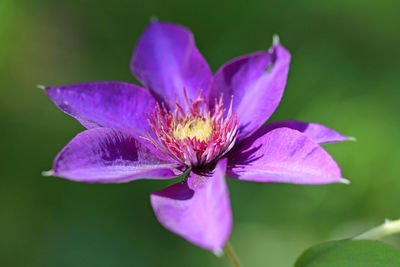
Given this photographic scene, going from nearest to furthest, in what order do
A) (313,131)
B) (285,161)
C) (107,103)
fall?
(285,161), (313,131), (107,103)

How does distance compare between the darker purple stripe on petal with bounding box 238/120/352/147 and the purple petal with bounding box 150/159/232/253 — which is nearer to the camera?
the purple petal with bounding box 150/159/232/253

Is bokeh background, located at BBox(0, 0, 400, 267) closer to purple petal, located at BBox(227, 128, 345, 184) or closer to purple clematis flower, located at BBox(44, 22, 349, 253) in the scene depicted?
purple clematis flower, located at BBox(44, 22, 349, 253)

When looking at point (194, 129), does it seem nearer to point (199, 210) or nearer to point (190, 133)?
point (190, 133)

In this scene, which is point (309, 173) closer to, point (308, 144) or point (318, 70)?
point (308, 144)

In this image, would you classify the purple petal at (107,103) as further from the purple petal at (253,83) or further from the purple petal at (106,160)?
the purple petal at (253,83)

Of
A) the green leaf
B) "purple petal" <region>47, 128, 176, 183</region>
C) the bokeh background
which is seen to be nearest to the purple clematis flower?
"purple petal" <region>47, 128, 176, 183</region>

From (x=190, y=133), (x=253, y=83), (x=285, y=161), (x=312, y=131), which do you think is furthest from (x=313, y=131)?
(x=190, y=133)

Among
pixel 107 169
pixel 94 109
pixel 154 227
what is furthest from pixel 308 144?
pixel 154 227
